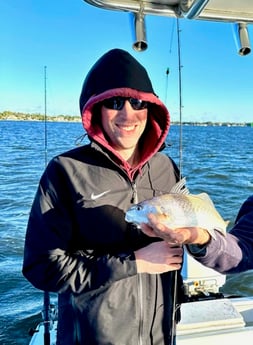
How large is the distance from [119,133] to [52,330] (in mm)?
1709

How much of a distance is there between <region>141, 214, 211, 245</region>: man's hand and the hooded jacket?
0.16 meters

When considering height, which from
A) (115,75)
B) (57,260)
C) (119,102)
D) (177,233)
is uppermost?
(115,75)

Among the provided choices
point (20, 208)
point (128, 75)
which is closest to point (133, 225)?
point (128, 75)

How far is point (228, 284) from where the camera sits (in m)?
6.43

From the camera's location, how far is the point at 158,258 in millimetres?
1656

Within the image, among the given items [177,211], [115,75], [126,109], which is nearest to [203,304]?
[177,211]

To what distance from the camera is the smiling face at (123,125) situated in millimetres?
1798

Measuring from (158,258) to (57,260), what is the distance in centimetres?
43

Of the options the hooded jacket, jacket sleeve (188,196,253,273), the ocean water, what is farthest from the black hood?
jacket sleeve (188,196,253,273)

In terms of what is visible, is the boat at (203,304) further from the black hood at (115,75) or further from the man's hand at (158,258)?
the man's hand at (158,258)

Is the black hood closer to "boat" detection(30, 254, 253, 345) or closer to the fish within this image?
the fish

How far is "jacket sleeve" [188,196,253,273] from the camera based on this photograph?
1739mm

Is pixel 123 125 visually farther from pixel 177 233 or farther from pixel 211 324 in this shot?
pixel 211 324

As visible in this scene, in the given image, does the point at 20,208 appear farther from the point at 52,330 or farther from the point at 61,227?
the point at 61,227
